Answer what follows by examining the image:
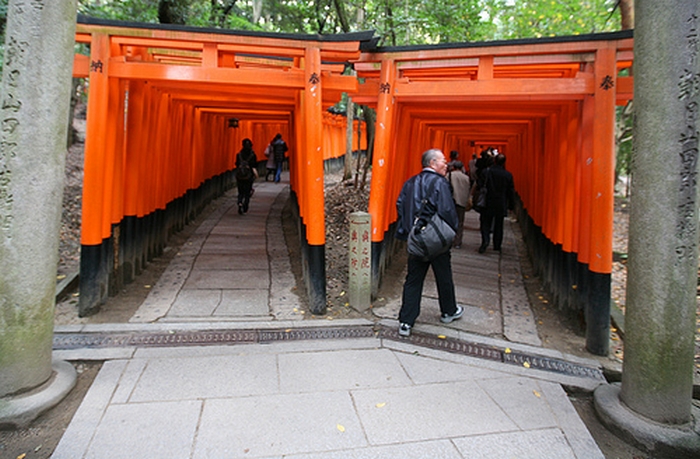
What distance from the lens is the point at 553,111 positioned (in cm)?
652

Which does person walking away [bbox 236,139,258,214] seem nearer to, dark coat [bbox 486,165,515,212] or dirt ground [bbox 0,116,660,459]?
dirt ground [bbox 0,116,660,459]

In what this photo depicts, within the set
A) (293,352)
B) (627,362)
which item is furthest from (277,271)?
(627,362)

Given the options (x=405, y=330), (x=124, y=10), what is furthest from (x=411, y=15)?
(x=405, y=330)

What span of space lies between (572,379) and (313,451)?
2.33 meters

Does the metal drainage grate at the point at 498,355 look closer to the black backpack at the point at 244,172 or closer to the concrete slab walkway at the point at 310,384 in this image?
the concrete slab walkway at the point at 310,384

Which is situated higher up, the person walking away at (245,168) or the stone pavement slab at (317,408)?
the person walking away at (245,168)

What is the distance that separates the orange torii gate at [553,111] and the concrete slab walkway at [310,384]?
84 cm

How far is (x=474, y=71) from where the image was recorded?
5.92 m

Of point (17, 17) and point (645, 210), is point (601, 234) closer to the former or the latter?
point (645, 210)

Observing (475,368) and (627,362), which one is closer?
(627,362)

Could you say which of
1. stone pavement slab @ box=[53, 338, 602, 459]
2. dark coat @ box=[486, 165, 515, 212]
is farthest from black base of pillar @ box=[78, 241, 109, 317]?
dark coat @ box=[486, 165, 515, 212]

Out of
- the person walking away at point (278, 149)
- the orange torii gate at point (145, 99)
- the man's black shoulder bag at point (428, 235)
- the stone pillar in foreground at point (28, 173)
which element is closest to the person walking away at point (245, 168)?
the orange torii gate at point (145, 99)

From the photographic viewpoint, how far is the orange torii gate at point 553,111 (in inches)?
184

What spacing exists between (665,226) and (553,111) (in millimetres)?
3859
